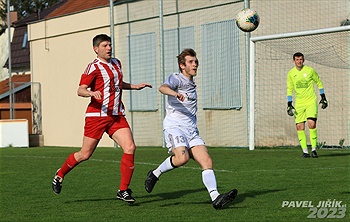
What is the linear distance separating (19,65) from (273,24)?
29.0 meters

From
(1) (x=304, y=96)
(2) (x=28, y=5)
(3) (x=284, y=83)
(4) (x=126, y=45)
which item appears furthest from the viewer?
(2) (x=28, y=5)

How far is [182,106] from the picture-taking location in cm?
954

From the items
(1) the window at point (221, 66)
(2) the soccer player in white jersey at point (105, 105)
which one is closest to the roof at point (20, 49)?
(1) the window at point (221, 66)

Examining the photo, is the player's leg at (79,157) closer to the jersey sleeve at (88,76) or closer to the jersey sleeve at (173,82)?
the jersey sleeve at (88,76)

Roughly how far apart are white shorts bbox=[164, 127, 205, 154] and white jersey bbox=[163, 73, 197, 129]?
66mm

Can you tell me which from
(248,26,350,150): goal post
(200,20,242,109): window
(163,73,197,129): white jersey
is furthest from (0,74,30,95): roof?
(163,73,197,129): white jersey

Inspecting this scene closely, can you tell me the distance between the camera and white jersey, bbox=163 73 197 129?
31.1 ft

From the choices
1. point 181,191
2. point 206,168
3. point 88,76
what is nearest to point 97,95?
point 88,76

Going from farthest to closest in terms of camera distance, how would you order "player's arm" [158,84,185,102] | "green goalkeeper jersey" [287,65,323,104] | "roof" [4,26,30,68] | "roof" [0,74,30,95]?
"roof" [4,26,30,68], "roof" [0,74,30,95], "green goalkeeper jersey" [287,65,323,104], "player's arm" [158,84,185,102]

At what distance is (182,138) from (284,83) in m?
13.8

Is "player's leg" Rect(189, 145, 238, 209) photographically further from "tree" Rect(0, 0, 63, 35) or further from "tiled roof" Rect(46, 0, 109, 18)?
"tree" Rect(0, 0, 63, 35)

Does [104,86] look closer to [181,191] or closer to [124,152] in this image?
[124,152]

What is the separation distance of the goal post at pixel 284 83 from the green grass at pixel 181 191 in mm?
4543

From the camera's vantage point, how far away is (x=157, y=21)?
91.8 feet
